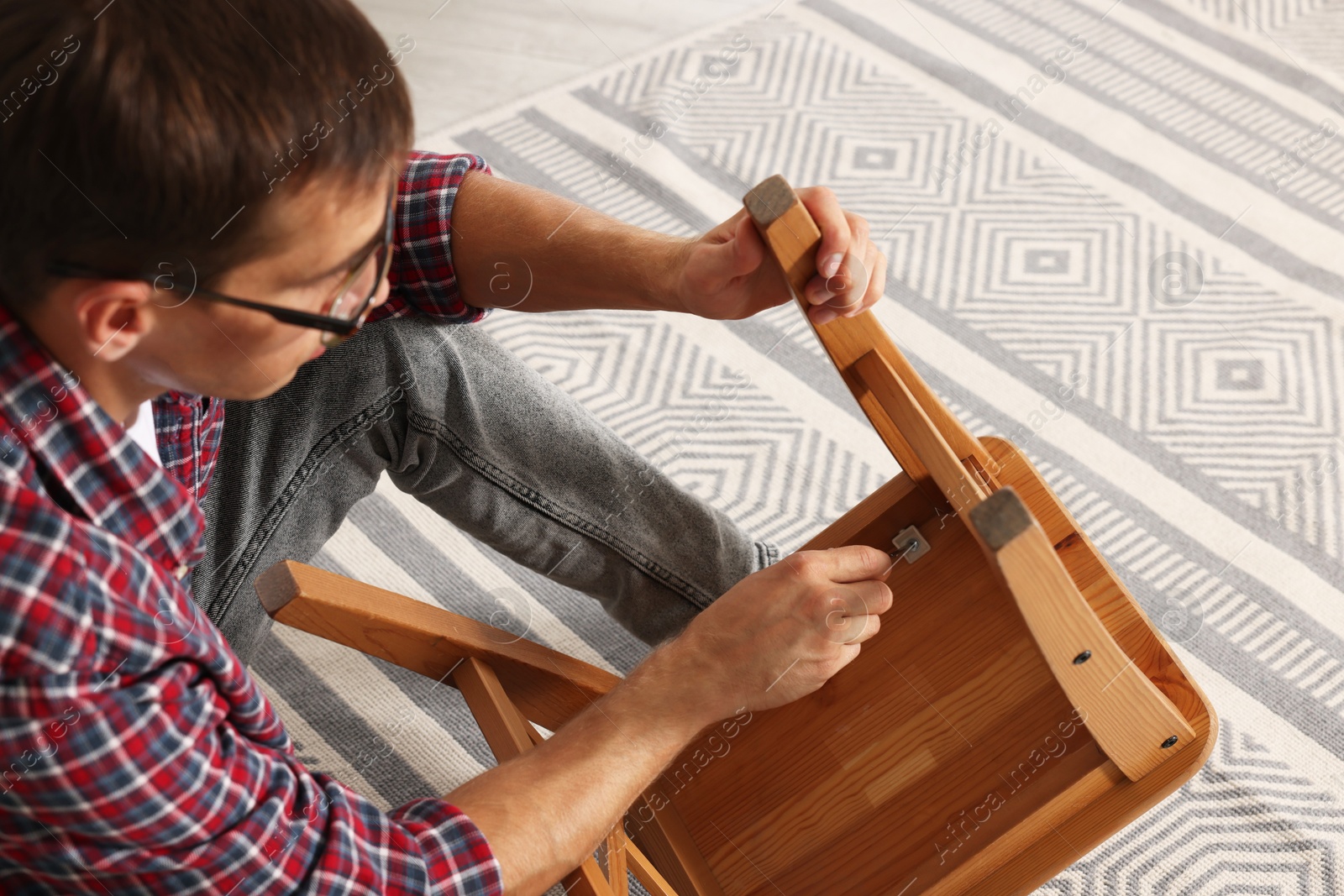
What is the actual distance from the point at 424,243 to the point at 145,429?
0.26 m

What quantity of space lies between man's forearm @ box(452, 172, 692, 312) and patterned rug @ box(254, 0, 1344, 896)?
45 cm

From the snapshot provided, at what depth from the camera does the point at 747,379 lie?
4.84 feet

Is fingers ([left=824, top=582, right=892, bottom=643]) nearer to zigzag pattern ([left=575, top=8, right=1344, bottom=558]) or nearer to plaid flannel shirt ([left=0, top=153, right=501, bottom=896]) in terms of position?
plaid flannel shirt ([left=0, top=153, right=501, bottom=896])

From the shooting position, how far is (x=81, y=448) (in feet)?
1.91

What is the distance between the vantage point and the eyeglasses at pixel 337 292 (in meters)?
0.55

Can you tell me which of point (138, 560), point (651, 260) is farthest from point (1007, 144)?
point (138, 560)

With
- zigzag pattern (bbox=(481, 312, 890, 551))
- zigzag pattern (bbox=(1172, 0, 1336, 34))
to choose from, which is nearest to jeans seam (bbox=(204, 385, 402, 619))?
zigzag pattern (bbox=(481, 312, 890, 551))

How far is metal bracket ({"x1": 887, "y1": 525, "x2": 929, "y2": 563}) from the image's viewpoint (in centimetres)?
78

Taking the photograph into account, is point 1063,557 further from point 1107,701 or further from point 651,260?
point 651,260

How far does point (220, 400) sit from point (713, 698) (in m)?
0.40

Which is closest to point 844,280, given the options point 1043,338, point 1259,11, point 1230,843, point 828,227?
point 828,227

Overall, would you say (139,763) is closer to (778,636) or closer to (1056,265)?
(778,636)

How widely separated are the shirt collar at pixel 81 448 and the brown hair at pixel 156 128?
31 millimetres

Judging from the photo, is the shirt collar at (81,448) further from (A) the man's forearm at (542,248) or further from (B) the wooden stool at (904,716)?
(A) the man's forearm at (542,248)
